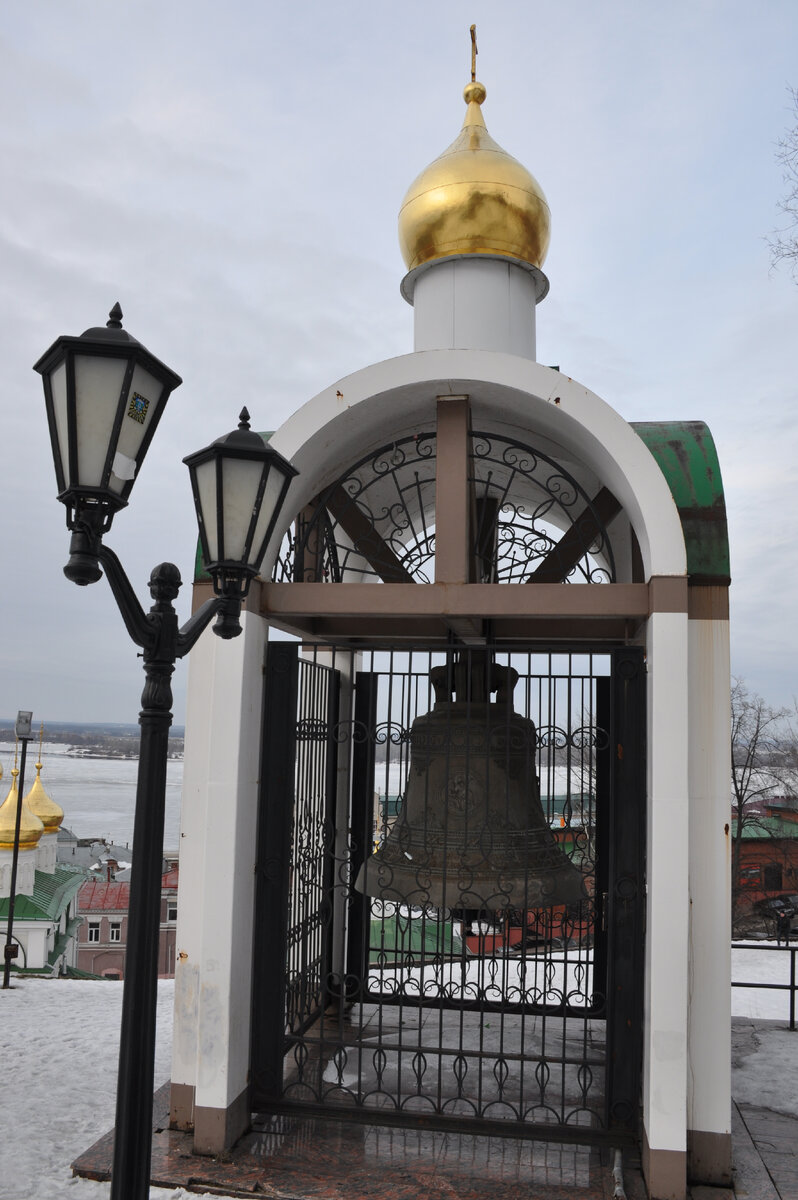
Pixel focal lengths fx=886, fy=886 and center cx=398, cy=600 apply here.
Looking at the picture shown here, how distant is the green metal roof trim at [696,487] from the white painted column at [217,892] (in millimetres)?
2353

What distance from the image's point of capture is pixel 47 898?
66.6 ft

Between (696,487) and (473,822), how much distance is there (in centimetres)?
218

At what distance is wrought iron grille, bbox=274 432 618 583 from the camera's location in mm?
5066

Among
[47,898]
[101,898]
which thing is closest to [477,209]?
[47,898]

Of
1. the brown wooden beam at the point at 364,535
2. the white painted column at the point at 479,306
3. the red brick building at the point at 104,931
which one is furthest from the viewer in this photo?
the red brick building at the point at 104,931

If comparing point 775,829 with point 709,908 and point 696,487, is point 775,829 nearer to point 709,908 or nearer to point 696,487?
point 709,908

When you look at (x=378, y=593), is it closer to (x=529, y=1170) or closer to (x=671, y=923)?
(x=671, y=923)

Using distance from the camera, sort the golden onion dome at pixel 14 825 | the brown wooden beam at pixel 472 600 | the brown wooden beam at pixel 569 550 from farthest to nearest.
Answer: the golden onion dome at pixel 14 825
the brown wooden beam at pixel 569 550
the brown wooden beam at pixel 472 600

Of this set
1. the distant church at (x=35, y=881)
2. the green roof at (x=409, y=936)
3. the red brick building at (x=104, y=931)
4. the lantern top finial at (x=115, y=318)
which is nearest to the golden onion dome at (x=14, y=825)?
the distant church at (x=35, y=881)

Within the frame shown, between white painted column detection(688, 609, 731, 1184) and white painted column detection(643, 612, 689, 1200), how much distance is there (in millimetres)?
220

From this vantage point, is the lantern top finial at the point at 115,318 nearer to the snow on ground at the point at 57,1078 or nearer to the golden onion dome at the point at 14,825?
the snow on ground at the point at 57,1078

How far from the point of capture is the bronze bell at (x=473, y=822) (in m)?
4.66

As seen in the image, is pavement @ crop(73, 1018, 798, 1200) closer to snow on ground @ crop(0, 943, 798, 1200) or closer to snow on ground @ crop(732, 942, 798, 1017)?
snow on ground @ crop(0, 943, 798, 1200)

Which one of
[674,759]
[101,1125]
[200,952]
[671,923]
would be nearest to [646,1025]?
[671,923]
